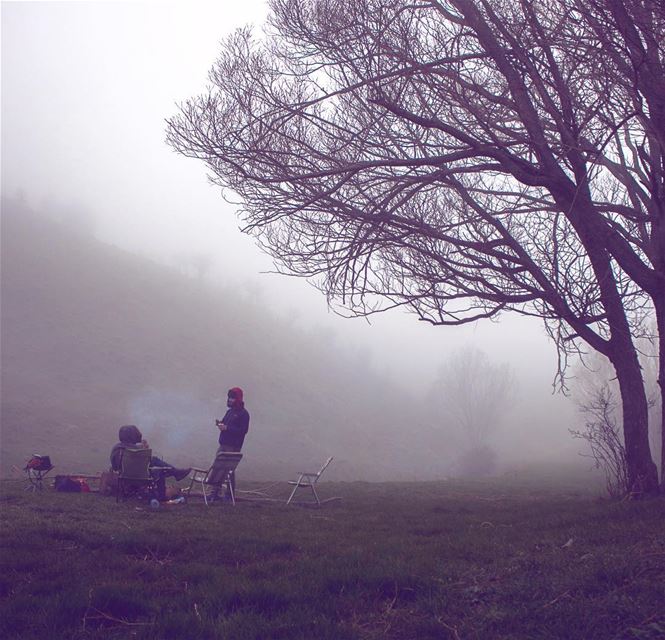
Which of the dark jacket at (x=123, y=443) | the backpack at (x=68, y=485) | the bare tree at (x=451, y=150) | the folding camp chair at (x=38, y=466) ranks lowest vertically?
the backpack at (x=68, y=485)

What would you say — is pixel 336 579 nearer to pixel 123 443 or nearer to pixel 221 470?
pixel 221 470

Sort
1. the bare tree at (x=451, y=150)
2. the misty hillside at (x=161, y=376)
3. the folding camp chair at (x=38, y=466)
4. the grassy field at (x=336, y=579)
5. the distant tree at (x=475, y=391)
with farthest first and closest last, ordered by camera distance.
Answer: the distant tree at (x=475, y=391) < the misty hillside at (x=161, y=376) < the folding camp chair at (x=38, y=466) < the bare tree at (x=451, y=150) < the grassy field at (x=336, y=579)

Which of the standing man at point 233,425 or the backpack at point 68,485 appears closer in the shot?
the backpack at point 68,485

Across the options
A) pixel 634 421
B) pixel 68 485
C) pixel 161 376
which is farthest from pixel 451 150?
pixel 161 376

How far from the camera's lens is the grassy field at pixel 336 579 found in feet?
11.4

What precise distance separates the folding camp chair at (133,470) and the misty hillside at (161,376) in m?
15.4

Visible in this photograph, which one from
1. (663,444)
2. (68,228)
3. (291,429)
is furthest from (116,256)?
(663,444)

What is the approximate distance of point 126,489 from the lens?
9750 millimetres

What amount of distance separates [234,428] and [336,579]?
6.75 m

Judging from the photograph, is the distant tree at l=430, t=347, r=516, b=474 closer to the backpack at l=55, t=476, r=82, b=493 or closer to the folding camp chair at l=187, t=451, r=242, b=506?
the folding camp chair at l=187, t=451, r=242, b=506

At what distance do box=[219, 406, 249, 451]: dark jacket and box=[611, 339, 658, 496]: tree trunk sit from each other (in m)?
5.94

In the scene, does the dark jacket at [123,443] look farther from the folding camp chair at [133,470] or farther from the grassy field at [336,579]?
the grassy field at [336,579]

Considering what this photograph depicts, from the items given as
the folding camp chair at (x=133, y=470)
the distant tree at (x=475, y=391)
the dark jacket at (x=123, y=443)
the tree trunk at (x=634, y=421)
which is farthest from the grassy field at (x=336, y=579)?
the distant tree at (x=475, y=391)

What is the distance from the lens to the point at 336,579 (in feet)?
14.4
